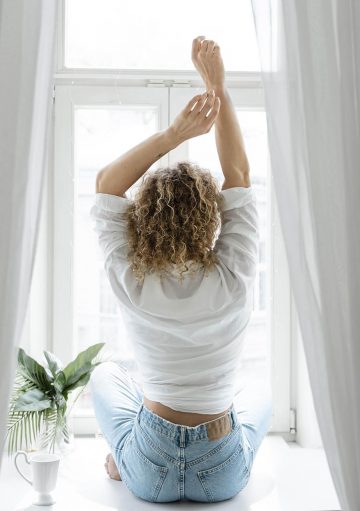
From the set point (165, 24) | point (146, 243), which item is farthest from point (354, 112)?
point (165, 24)

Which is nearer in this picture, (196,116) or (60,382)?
(196,116)

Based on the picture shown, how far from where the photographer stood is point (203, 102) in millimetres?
1702

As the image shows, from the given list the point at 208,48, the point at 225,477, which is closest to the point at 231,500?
the point at 225,477

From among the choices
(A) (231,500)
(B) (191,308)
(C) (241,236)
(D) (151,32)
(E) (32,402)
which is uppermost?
(D) (151,32)

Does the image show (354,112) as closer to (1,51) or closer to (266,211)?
(1,51)

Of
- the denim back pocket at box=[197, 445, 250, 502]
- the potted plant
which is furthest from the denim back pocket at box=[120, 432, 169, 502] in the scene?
the potted plant

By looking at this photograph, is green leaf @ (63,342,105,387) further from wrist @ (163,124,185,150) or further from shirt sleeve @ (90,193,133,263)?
wrist @ (163,124,185,150)

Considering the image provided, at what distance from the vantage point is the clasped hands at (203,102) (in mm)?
1708

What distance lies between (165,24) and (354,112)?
1.09m

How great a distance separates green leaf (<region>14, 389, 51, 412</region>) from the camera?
200 cm

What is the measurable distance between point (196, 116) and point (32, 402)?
88cm

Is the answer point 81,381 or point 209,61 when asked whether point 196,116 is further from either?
point 81,381

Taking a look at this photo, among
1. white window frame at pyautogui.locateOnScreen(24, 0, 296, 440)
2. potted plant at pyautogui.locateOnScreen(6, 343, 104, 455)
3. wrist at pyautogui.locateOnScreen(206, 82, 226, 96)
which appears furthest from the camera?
white window frame at pyautogui.locateOnScreen(24, 0, 296, 440)

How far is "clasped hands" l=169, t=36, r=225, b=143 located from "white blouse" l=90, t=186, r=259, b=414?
0.58 ft
